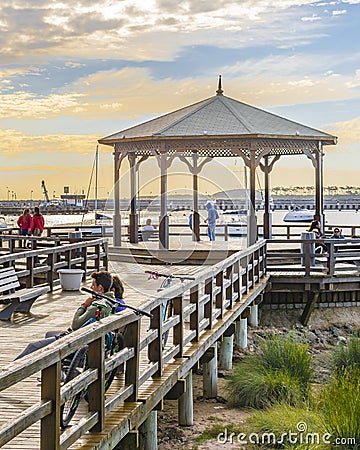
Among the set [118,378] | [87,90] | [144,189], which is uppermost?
[87,90]

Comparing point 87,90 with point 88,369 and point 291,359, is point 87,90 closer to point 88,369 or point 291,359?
point 291,359

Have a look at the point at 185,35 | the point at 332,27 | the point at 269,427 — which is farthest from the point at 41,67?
the point at 269,427

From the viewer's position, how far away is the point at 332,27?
23.3 meters

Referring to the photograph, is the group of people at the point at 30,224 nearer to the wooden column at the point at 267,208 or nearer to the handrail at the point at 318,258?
the handrail at the point at 318,258

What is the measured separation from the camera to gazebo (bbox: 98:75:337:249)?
62.0 feet

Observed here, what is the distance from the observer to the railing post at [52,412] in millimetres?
4941

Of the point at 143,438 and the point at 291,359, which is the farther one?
the point at 291,359

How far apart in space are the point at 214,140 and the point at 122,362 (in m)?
13.1

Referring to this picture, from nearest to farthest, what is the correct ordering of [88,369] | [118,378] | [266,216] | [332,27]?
1. [88,369]
2. [118,378]
3. [266,216]
4. [332,27]

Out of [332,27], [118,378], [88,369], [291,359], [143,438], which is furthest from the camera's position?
[332,27]

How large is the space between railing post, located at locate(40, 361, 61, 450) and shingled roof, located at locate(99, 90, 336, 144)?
14.2 meters

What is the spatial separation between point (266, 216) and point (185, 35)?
6.37 m

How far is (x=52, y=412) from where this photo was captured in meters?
4.94

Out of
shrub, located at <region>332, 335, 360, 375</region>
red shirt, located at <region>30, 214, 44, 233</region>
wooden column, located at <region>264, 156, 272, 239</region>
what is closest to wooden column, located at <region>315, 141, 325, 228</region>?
wooden column, located at <region>264, 156, 272, 239</region>
